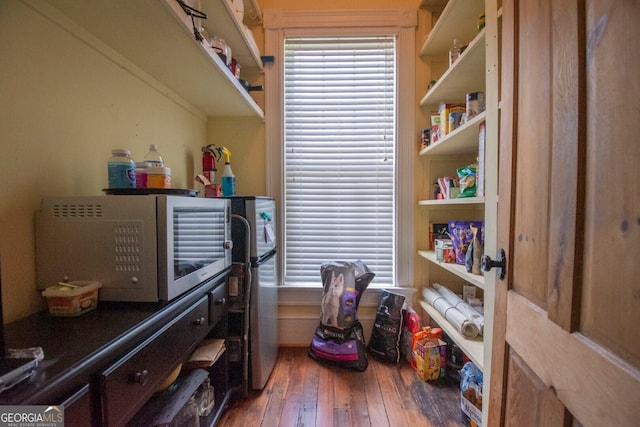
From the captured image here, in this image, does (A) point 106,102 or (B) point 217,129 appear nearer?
(A) point 106,102

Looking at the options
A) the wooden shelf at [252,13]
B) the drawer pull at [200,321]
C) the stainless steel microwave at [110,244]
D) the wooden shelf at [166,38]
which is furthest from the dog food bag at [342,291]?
the wooden shelf at [252,13]

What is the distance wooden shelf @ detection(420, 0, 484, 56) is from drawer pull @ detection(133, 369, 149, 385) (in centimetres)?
213

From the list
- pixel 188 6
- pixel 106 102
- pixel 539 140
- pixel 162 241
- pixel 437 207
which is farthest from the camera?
pixel 437 207

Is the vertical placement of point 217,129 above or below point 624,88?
above

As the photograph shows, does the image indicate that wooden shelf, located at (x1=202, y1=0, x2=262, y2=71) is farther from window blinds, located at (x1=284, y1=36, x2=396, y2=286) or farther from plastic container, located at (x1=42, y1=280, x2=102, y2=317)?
plastic container, located at (x1=42, y1=280, x2=102, y2=317)

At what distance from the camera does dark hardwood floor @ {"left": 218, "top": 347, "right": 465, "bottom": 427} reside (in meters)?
→ 1.34

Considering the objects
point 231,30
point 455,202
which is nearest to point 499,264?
point 455,202

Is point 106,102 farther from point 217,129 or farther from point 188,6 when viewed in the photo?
point 217,129

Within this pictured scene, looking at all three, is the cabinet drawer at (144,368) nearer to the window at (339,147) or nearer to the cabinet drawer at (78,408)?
the cabinet drawer at (78,408)

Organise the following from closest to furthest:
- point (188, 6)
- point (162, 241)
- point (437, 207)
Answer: point (162, 241) → point (188, 6) → point (437, 207)

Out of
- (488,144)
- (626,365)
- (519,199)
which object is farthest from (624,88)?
(488,144)

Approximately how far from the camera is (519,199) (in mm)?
750

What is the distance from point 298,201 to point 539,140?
5.13 feet

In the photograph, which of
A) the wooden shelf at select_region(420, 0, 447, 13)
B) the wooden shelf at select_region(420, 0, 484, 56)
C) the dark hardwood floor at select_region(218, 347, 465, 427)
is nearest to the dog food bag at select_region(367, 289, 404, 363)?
the dark hardwood floor at select_region(218, 347, 465, 427)
